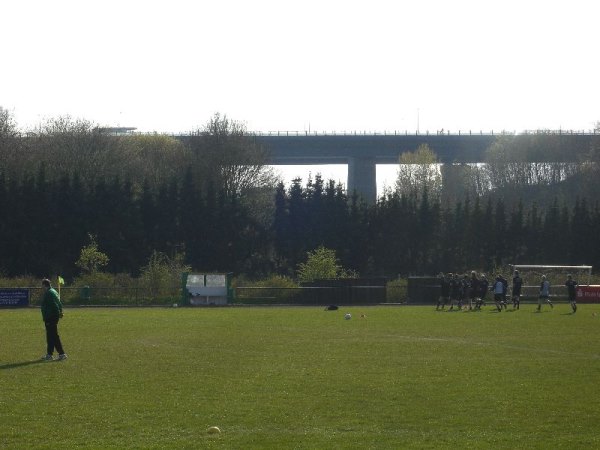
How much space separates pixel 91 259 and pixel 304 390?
6292 cm

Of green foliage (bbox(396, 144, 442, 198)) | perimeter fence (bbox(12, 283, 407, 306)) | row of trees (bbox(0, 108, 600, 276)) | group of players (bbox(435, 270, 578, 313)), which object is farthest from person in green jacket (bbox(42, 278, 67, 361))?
green foliage (bbox(396, 144, 442, 198))

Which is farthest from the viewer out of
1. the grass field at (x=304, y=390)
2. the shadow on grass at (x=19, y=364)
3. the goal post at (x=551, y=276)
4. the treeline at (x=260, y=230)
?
the treeline at (x=260, y=230)

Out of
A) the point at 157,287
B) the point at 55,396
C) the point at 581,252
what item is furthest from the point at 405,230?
the point at 55,396

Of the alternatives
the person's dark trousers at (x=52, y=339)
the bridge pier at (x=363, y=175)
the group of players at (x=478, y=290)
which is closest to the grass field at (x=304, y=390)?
the person's dark trousers at (x=52, y=339)

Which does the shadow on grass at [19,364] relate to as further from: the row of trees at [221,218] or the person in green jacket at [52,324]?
the row of trees at [221,218]

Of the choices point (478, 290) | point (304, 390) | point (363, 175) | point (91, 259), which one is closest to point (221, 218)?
point (91, 259)

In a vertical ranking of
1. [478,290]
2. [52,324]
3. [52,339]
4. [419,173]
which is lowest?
[478,290]

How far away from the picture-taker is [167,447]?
604 inches

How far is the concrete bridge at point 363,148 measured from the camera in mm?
148250

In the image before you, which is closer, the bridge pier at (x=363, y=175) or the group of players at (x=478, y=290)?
the group of players at (x=478, y=290)

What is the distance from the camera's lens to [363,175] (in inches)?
5837

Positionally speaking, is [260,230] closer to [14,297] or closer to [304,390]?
[14,297]

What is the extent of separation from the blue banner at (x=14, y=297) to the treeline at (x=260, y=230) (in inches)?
871

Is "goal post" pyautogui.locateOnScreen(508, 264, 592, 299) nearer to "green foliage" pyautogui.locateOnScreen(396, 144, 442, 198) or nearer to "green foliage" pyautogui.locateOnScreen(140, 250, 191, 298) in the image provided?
"green foliage" pyautogui.locateOnScreen(140, 250, 191, 298)
